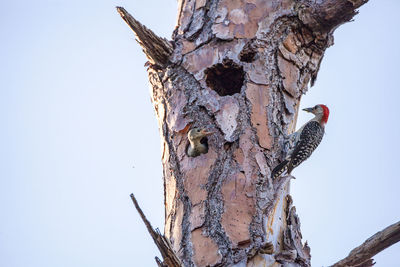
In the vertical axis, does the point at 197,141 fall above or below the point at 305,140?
below

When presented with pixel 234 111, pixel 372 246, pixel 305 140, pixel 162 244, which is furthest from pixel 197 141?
pixel 305 140

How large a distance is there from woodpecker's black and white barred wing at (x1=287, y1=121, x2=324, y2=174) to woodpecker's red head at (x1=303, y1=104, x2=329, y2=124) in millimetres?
174

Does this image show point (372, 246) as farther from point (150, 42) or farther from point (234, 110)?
point (150, 42)

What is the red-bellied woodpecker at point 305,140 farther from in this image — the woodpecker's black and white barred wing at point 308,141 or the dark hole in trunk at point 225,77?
the dark hole in trunk at point 225,77

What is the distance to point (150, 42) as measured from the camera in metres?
3.85

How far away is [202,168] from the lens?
352 centimetres

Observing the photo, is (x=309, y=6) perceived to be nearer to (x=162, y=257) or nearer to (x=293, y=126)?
(x=293, y=126)

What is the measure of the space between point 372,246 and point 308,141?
2.92 m

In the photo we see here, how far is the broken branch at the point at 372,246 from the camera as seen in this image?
8.83 feet

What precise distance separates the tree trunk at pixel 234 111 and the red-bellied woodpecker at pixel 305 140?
5.1 inches

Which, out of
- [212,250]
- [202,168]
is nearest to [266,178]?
[202,168]

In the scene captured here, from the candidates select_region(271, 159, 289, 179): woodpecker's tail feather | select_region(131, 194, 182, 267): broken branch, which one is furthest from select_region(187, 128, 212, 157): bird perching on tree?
select_region(131, 194, 182, 267): broken branch

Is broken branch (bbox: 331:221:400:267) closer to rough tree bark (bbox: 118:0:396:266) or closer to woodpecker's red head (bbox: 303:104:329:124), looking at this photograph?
rough tree bark (bbox: 118:0:396:266)

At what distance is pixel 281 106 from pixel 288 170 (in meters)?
0.47
